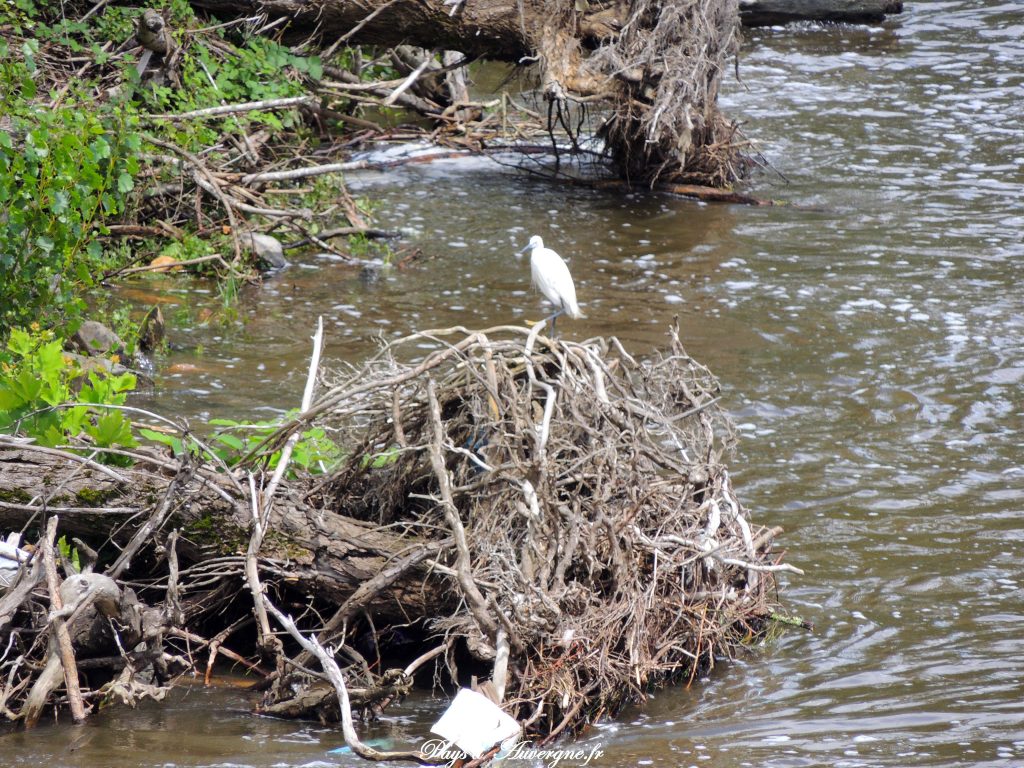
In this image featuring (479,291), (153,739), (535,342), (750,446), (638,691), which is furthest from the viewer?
(479,291)

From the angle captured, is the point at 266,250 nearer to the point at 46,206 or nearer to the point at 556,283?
the point at 556,283

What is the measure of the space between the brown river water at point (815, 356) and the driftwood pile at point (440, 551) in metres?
0.20

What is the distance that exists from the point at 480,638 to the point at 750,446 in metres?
2.95

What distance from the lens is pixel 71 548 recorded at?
4172mm

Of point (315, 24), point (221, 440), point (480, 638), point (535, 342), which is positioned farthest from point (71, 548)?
point (315, 24)

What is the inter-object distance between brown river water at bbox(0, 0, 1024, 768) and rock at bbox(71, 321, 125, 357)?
33cm

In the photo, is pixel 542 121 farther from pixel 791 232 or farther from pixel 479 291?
pixel 479 291

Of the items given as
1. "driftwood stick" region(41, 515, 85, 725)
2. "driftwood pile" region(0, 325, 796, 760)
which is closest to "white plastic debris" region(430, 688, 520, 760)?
"driftwood pile" region(0, 325, 796, 760)

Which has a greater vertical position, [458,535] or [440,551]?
[458,535]

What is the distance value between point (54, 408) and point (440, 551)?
5.15 feet

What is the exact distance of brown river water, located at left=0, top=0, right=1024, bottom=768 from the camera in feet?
12.7

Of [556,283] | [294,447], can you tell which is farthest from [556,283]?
[294,447]

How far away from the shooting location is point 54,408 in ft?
14.2

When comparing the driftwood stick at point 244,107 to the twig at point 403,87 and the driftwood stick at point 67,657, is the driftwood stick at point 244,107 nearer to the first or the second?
the twig at point 403,87
